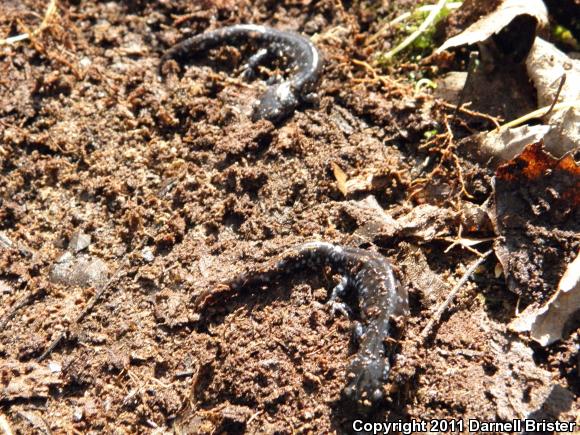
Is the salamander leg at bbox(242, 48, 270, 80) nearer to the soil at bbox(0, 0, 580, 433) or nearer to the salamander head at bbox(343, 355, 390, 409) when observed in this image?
Answer: the soil at bbox(0, 0, 580, 433)

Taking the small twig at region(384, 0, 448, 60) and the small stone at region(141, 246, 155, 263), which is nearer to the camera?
the small stone at region(141, 246, 155, 263)

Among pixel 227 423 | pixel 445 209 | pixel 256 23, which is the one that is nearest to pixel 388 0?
pixel 256 23

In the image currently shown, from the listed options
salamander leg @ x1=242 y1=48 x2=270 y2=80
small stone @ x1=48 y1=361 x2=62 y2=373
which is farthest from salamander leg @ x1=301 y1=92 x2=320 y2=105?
small stone @ x1=48 y1=361 x2=62 y2=373

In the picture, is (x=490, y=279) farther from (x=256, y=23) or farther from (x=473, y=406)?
(x=256, y=23)

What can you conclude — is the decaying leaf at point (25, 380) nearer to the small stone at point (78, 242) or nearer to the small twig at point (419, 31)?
the small stone at point (78, 242)

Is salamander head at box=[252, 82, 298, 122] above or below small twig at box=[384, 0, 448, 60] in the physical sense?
below
